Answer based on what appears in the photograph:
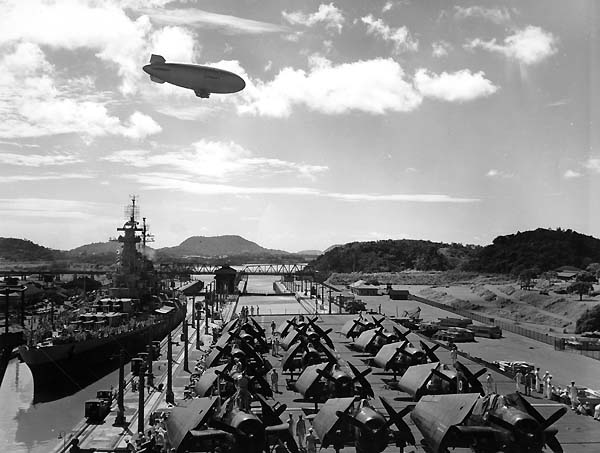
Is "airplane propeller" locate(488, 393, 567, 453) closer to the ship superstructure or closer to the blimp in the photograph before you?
the ship superstructure

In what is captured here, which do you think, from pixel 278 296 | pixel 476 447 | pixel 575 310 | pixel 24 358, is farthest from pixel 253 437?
pixel 278 296

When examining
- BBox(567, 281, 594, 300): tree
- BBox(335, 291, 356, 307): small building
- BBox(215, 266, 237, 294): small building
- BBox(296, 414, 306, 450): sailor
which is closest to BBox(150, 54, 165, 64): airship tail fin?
BBox(296, 414, 306, 450): sailor

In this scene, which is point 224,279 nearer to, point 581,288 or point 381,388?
point 581,288

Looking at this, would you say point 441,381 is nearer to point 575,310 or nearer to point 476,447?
point 476,447

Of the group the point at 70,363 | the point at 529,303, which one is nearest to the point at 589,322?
the point at 529,303

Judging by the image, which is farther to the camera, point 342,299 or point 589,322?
point 342,299
